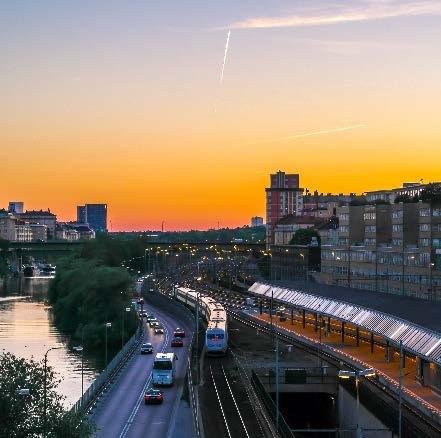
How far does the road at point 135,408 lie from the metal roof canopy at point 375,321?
10280 mm

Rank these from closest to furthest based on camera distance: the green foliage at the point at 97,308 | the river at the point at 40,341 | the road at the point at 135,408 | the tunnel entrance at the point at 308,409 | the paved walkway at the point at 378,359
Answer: the paved walkway at the point at 378,359 < the road at the point at 135,408 < the tunnel entrance at the point at 308,409 < the river at the point at 40,341 < the green foliage at the point at 97,308

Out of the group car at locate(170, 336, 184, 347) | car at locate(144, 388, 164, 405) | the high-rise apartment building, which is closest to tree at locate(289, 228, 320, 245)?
the high-rise apartment building

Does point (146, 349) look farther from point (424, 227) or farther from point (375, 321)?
point (424, 227)

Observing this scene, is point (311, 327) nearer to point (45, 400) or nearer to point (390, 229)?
point (390, 229)

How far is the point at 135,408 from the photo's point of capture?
161 feet

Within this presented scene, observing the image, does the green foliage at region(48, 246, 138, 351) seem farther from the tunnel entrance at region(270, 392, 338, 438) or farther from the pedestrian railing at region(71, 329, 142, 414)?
the tunnel entrance at region(270, 392, 338, 438)

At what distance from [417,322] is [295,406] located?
10.4m

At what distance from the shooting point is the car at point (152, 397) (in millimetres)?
50406

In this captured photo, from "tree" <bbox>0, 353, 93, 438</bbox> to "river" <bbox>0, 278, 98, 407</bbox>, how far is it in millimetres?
14296

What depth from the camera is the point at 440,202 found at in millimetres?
92625

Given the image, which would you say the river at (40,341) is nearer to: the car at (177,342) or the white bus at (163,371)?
the white bus at (163,371)

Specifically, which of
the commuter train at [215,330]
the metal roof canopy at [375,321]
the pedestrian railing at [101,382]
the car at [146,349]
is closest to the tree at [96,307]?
the commuter train at [215,330]

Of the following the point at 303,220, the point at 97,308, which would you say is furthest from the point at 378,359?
the point at 303,220

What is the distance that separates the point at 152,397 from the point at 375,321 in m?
12.7
